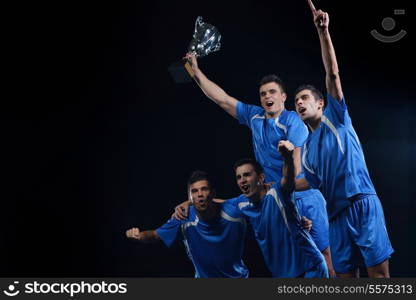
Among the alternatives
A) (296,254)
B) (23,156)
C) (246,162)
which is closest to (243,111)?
(246,162)

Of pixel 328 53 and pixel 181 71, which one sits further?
pixel 181 71

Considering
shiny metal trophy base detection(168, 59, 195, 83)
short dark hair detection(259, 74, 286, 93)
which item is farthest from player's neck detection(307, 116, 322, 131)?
shiny metal trophy base detection(168, 59, 195, 83)

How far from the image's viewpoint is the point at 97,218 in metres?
2.90

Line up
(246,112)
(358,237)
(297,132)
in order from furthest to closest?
1. (246,112)
2. (297,132)
3. (358,237)

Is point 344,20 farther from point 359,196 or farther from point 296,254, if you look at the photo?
point 296,254

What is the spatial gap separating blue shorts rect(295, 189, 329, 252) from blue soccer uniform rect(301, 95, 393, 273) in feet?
0.09

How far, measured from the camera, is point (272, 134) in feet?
9.17

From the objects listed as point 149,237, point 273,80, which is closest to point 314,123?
point 273,80

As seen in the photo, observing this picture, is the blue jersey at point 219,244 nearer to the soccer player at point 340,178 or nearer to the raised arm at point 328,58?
the soccer player at point 340,178

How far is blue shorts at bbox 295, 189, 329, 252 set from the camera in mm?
2689

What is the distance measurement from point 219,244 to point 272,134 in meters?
0.61

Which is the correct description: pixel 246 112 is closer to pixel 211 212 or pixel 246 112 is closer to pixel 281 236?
pixel 211 212

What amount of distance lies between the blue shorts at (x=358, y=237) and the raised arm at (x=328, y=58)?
0.53 metres

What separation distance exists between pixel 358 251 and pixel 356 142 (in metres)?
0.52
